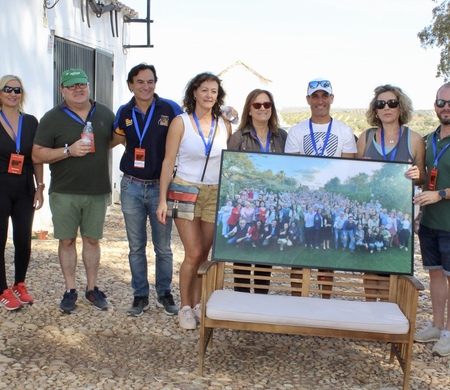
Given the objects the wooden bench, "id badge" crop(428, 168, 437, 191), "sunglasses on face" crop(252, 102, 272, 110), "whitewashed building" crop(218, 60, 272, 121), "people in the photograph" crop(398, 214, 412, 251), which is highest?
"whitewashed building" crop(218, 60, 272, 121)

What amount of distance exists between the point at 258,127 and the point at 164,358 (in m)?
2.00

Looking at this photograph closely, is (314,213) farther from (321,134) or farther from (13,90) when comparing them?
(13,90)

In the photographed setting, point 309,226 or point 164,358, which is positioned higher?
point 309,226

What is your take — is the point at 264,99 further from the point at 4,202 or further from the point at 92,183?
the point at 4,202

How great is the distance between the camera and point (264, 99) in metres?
4.97

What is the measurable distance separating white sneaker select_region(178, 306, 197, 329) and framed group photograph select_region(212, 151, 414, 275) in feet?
2.96

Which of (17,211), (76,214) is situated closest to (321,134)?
(76,214)

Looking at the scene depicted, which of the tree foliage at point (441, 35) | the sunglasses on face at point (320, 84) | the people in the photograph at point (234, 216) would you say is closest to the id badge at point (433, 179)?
the sunglasses on face at point (320, 84)

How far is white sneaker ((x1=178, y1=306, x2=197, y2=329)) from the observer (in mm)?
5277

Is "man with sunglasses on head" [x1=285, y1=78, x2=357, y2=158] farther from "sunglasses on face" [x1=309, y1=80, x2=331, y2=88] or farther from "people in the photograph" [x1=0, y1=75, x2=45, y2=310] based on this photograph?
"people in the photograph" [x1=0, y1=75, x2=45, y2=310]

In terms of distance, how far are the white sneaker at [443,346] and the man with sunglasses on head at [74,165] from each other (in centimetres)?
295

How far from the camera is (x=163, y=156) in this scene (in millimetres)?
5336

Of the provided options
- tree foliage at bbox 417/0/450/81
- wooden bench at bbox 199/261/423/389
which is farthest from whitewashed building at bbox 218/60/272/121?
wooden bench at bbox 199/261/423/389

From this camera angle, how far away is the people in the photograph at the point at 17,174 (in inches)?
208
